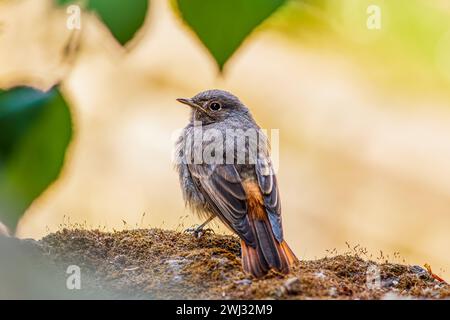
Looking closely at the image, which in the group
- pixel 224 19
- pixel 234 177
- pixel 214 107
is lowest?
pixel 234 177

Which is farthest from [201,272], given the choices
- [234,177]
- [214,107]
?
[214,107]

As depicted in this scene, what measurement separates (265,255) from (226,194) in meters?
0.98

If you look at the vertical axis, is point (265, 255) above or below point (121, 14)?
below

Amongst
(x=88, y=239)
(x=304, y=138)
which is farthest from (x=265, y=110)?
(x=88, y=239)

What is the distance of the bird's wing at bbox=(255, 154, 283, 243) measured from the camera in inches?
187

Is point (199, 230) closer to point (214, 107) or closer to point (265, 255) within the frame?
point (265, 255)

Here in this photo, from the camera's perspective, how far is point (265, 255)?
4.23m

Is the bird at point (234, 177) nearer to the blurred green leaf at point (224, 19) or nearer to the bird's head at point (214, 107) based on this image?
the bird's head at point (214, 107)

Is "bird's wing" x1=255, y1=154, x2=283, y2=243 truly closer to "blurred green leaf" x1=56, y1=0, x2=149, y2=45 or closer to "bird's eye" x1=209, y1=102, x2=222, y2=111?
"bird's eye" x1=209, y1=102, x2=222, y2=111

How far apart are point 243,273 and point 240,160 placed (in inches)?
63.6

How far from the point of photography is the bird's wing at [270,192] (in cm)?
475

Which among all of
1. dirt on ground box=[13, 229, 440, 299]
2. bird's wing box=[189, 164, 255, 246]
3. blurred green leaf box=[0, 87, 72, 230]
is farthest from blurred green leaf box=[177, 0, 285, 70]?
bird's wing box=[189, 164, 255, 246]

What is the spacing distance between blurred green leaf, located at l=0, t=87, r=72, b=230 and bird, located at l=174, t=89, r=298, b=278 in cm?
201
